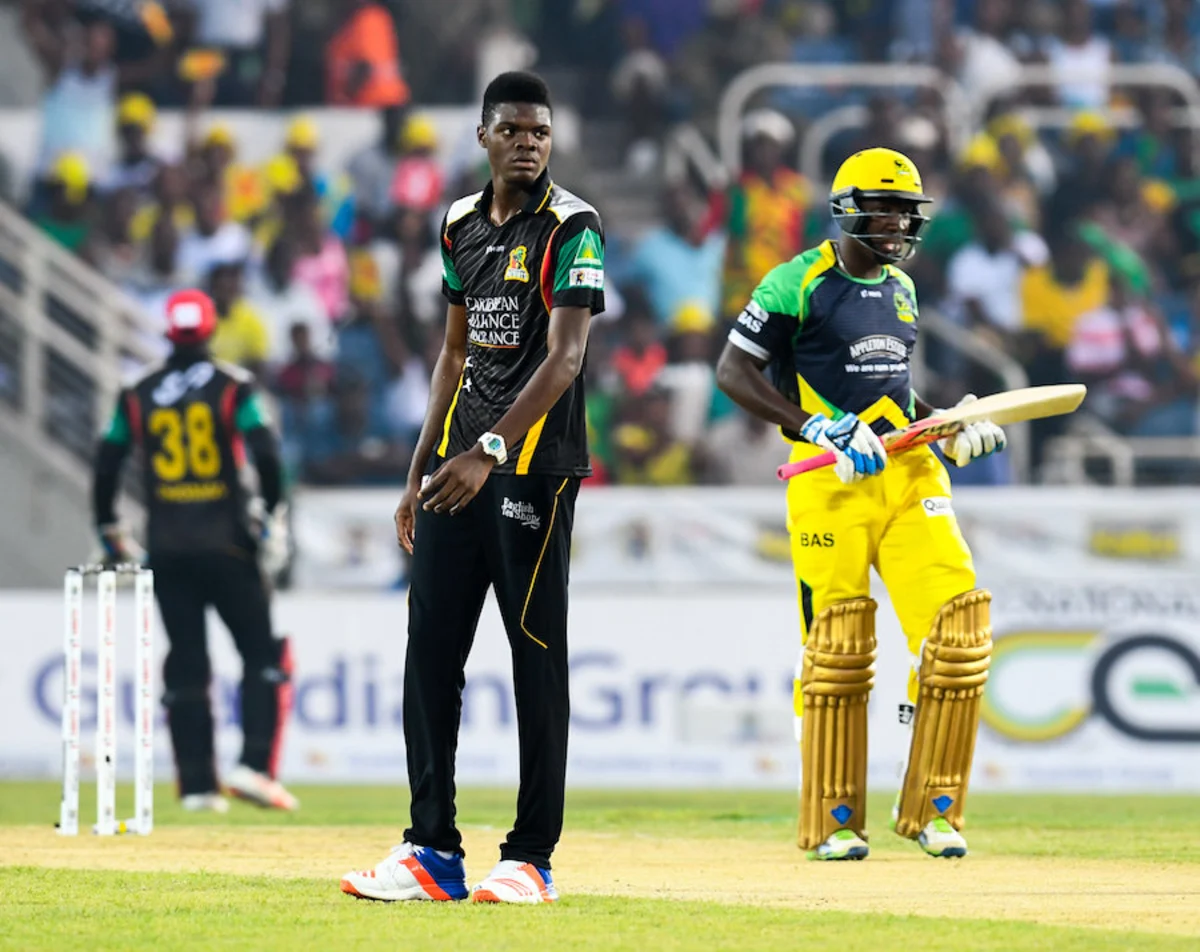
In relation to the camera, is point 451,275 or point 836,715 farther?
point 836,715

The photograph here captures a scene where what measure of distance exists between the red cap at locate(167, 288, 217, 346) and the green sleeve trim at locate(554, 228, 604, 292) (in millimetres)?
4949

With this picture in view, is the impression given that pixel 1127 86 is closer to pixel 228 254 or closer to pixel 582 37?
pixel 582 37

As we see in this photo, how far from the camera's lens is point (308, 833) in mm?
8656

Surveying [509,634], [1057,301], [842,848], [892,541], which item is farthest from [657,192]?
[509,634]

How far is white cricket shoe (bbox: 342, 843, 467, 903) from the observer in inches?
234

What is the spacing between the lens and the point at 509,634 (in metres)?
5.94

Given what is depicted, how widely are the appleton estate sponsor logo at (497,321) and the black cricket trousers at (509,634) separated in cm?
37

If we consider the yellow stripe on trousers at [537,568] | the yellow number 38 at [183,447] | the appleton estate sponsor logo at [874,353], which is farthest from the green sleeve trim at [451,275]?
the yellow number 38 at [183,447]

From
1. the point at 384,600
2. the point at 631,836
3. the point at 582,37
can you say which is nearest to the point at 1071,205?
the point at 582,37

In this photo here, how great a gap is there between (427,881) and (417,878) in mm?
29

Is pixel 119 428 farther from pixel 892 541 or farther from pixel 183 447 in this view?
pixel 892 541

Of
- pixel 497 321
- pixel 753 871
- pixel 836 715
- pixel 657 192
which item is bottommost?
pixel 753 871

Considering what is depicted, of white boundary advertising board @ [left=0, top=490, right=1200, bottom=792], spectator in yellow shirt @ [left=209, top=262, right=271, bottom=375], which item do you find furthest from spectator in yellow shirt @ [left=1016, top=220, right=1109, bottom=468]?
spectator in yellow shirt @ [left=209, top=262, right=271, bottom=375]

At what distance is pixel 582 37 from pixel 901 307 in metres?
11.4
